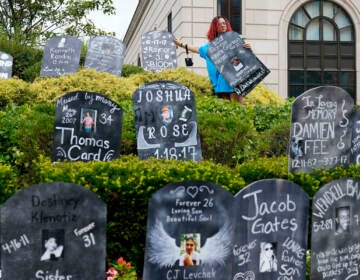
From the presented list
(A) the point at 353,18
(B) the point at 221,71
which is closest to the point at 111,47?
(B) the point at 221,71

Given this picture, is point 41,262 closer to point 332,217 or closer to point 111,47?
point 332,217

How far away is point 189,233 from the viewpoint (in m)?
3.84

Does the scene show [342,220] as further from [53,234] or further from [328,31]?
[328,31]

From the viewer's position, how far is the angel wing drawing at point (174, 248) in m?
3.76

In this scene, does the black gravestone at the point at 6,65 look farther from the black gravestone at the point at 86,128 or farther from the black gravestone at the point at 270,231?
the black gravestone at the point at 270,231

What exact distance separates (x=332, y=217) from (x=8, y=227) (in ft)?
7.58

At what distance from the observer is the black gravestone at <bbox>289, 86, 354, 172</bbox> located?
16.0 ft

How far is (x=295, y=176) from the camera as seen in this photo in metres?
→ 4.95

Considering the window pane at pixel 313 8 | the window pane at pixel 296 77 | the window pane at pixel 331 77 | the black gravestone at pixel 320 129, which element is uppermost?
the window pane at pixel 313 8

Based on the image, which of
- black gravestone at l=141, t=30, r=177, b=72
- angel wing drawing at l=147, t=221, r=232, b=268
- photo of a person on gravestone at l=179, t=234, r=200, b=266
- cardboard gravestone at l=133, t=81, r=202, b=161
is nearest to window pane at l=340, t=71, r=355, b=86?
black gravestone at l=141, t=30, r=177, b=72

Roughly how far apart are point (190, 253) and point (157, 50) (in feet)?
31.1

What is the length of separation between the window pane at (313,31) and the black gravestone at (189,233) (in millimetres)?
15291

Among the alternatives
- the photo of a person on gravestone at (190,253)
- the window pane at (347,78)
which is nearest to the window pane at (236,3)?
the window pane at (347,78)

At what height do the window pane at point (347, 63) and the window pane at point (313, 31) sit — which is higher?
the window pane at point (313, 31)
